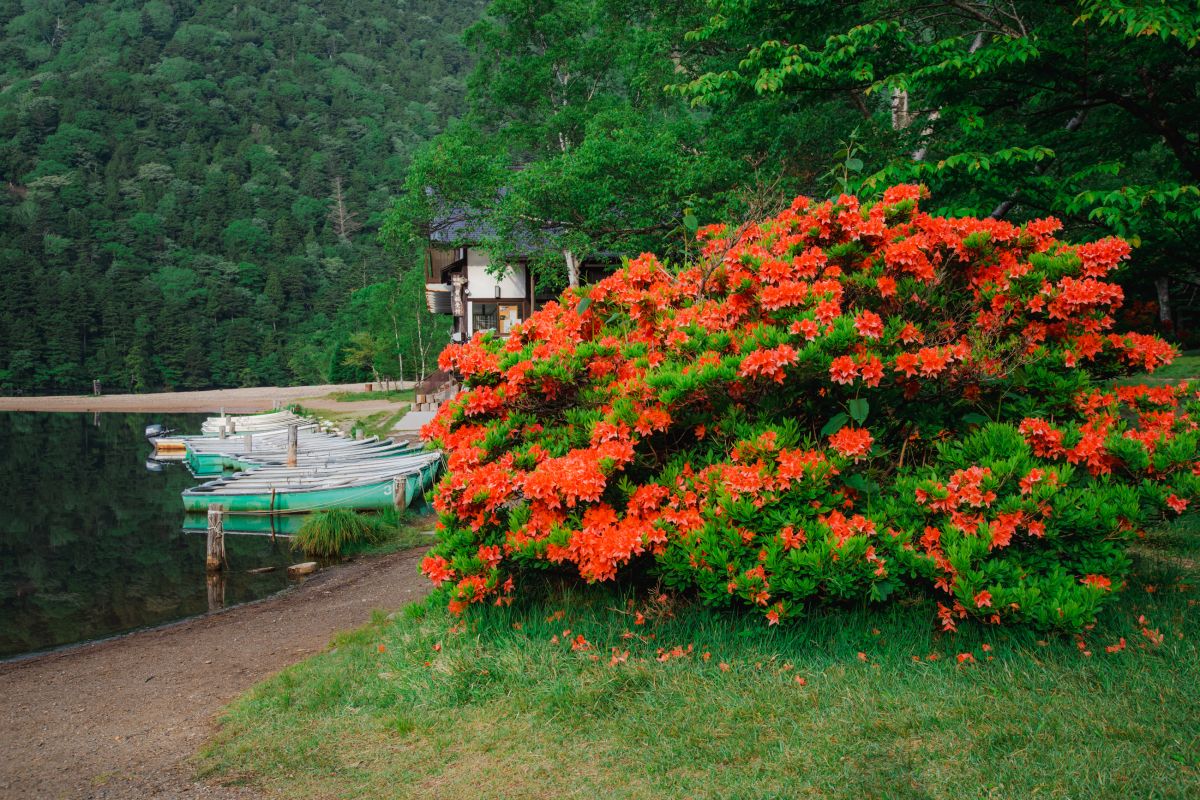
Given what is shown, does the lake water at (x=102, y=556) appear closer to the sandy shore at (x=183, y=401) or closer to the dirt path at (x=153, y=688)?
the dirt path at (x=153, y=688)

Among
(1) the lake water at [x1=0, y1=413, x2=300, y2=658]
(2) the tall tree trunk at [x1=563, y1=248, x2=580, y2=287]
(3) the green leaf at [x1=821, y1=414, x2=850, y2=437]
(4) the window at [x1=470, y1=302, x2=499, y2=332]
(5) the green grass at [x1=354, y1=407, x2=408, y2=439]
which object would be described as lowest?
(1) the lake water at [x1=0, y1=413, x2=300, y2=658]

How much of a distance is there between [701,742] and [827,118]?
53.9ft

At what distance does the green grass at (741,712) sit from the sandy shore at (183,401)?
205ft

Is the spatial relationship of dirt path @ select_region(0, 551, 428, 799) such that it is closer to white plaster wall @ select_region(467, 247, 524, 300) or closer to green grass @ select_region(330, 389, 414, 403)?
white plaster wall @ select_region(467, 247, 524, 300)

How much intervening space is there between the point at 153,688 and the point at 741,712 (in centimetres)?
714

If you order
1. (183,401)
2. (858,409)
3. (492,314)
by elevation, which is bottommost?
(183,401)

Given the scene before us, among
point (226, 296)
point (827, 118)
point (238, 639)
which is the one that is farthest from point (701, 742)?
point (226, 296)

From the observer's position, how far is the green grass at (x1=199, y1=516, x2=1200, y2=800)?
4.42m

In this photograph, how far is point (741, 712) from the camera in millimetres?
5223

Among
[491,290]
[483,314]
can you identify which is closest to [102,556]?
[483,314]

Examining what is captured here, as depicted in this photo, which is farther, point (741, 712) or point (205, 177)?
point (205, 177)

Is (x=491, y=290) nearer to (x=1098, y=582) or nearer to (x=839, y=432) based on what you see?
(x=839, y=432)

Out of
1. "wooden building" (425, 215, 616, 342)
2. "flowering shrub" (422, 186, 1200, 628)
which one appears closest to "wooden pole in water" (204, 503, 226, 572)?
"flowering shrub" (422, 186, 1200, 628)

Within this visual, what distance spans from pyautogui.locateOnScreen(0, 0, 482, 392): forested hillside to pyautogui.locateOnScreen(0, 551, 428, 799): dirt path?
5353 centimetres
